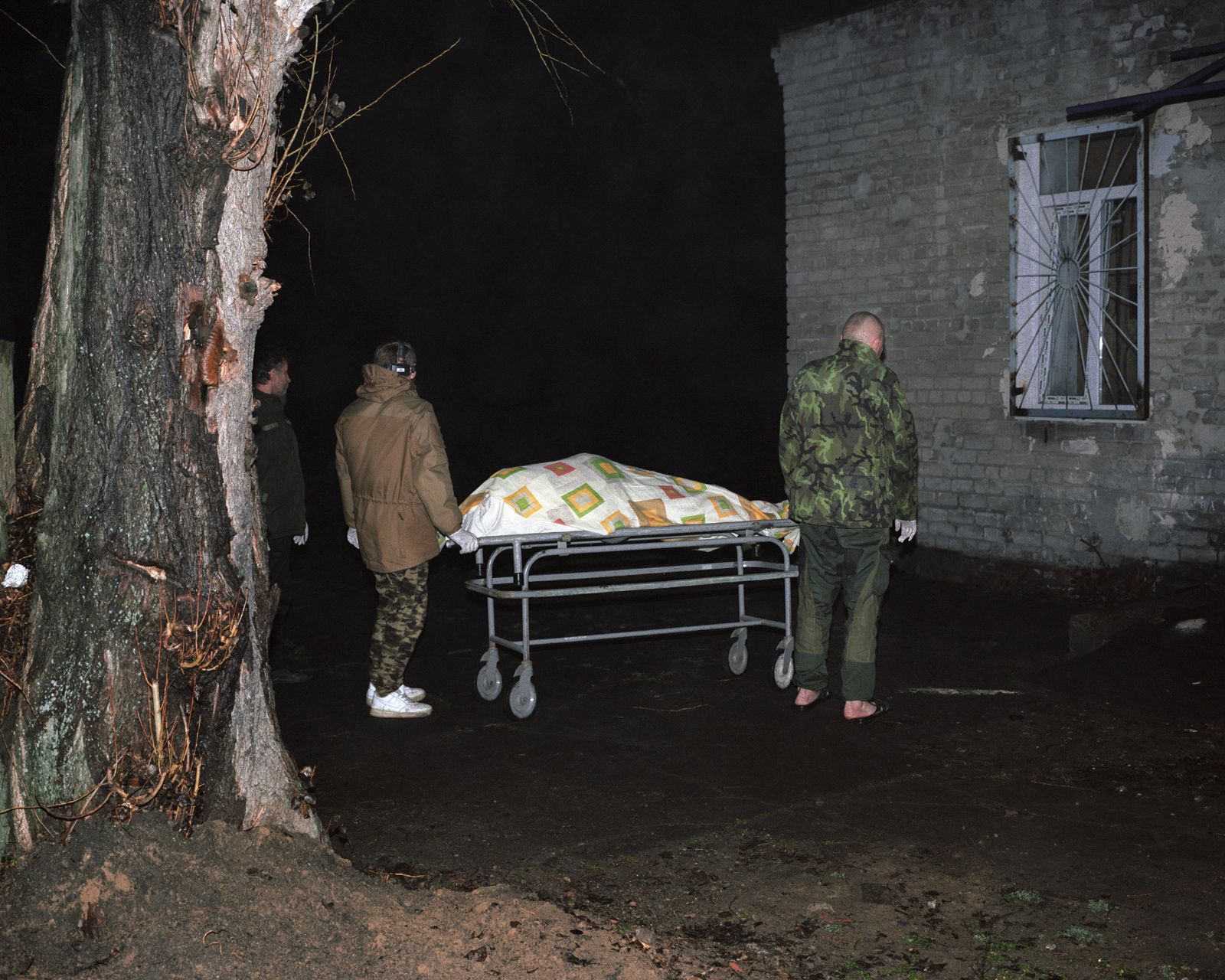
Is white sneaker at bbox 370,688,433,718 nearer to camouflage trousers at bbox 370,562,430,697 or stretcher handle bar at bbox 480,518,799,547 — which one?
camouflage trousers at bbox 370,562,430,697

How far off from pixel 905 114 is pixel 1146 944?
7948 mm

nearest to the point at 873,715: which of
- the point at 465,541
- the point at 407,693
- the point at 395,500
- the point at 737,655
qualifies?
the point at 737,655

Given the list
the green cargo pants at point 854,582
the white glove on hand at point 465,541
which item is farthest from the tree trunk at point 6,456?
the green cargo pants at point 854,582

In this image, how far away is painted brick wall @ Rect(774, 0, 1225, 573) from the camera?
883cm

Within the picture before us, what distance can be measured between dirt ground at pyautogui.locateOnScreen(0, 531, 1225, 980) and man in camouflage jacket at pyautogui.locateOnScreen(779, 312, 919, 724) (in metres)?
0.43

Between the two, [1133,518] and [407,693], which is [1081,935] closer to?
[407,693]

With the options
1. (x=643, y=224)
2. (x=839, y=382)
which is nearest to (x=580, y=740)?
(x=839, y=382)

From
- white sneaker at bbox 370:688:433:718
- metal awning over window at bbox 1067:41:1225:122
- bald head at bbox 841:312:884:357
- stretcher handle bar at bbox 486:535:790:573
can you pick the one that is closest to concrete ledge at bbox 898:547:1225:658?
stretcher handle bar at bbox 486:535:790:573

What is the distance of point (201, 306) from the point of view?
12.2 feet

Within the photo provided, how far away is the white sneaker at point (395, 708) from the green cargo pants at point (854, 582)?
210 centimetres

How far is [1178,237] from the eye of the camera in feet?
29.1

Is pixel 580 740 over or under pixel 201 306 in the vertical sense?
under

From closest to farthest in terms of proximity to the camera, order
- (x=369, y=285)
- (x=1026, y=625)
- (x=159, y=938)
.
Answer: (x=159, y=938) < (x=1026, y=625) < (x=369, y=285)

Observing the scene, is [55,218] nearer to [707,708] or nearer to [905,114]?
[707,708]
